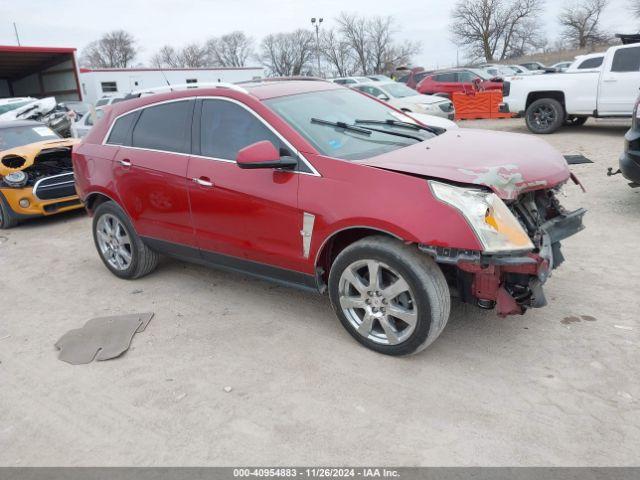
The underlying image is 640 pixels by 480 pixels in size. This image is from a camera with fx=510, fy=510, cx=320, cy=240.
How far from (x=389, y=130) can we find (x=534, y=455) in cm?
253

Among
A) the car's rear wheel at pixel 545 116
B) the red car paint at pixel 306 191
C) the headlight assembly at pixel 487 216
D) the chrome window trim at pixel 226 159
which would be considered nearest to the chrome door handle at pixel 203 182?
the red car paint at pixel 306 191

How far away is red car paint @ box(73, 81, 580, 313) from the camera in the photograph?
3004 mm

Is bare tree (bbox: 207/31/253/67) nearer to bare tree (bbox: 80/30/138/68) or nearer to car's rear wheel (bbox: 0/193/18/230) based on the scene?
bare tree (bbox: 80/30/138/68)

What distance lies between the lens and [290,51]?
265ft

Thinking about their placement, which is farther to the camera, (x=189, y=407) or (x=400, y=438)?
(x=189, y=407)

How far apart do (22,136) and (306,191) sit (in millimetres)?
7079

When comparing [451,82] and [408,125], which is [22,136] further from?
[451,82]

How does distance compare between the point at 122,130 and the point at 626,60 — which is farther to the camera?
the point at 626,60

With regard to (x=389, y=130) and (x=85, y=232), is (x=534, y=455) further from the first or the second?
(x=85, y=232)

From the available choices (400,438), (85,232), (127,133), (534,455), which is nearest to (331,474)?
(400,438)

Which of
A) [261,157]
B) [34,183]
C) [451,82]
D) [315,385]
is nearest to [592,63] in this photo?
[451,82]

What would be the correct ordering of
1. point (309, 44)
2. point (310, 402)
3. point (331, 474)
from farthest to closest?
point (309, 44) < point (310, 402) < point (331, 474)

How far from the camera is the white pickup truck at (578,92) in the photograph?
10.8 meters

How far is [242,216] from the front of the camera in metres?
3.79
